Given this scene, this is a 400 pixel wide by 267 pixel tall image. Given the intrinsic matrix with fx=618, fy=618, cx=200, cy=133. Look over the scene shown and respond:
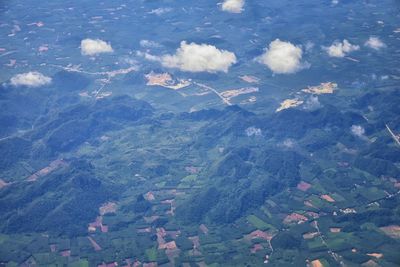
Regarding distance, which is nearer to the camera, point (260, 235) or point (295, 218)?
point (260, 235)

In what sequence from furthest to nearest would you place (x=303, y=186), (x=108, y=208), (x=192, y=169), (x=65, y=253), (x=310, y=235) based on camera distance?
(x=192, y=169) → (x=303, y=186) → (x=108, y=208) → (x=65, y=253) → (x=310, y=235)

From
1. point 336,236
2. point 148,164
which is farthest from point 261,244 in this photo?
point 148,164

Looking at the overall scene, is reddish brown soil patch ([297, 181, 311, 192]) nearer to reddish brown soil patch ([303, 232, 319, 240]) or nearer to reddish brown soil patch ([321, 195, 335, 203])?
reddish brown soil patch ([321, 195, 335, 203])

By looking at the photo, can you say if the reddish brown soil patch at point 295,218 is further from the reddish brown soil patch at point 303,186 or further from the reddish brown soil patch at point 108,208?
the reddish brown soil patch at point 108,208

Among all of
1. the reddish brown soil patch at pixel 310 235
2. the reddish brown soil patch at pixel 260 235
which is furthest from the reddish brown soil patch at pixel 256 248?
the reddish brown soil patch at pixel 310 235

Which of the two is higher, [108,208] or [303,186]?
[108,208]

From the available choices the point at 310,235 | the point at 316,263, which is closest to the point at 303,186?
the point at 310,235

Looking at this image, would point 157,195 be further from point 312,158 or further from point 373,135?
point 373,135

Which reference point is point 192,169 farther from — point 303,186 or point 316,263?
point 316,263

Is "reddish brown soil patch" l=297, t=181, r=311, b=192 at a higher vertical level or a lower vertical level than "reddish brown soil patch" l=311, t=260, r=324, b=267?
lower

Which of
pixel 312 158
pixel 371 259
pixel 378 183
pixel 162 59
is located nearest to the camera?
pixel 371 259

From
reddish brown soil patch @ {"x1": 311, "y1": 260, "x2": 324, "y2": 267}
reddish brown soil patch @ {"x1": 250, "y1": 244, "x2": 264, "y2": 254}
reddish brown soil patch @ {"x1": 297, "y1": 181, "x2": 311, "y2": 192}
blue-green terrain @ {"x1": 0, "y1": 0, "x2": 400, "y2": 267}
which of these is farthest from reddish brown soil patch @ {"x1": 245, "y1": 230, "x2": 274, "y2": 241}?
reddish brown soil patch @ {"x1": 297, "y1": 181, "x2": 311, "y2": 192}
